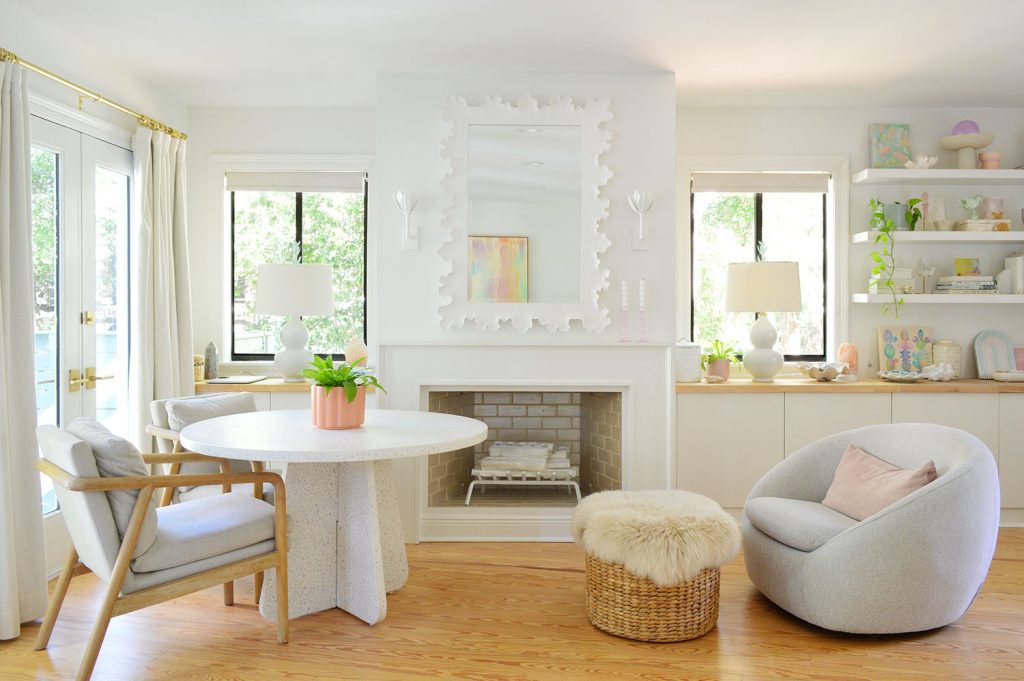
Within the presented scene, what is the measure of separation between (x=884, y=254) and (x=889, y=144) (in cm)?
67

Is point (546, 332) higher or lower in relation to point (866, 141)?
lower

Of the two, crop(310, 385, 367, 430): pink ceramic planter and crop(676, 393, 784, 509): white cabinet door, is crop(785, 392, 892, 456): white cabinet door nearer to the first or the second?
crop(676, 393, 784, 509): white cabinet door

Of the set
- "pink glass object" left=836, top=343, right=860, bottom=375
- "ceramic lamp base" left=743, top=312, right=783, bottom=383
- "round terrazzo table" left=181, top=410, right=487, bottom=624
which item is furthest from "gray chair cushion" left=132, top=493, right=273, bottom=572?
"pink glass object" left=836, top=343, right=860, bottom=375

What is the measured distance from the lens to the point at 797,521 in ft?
9.38

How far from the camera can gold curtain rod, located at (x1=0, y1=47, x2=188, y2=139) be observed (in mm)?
2865

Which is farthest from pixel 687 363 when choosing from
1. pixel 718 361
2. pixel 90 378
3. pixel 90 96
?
pixel 90 96

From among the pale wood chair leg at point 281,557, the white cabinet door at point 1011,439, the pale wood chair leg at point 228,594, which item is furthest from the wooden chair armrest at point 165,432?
the white cabinet door at point 1011,439

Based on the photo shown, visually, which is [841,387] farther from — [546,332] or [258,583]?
[258,583]

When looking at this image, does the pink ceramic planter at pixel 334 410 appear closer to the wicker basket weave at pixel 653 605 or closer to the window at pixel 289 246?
the wicker basket weave at pixel 653 605

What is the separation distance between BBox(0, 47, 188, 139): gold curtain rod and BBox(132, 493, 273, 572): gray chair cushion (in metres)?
1.85

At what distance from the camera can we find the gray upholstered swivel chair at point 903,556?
8.49 ft

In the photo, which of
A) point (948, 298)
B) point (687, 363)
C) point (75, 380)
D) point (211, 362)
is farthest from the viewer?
point (211, 362)

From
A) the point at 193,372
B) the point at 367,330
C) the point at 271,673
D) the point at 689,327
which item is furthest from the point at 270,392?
the point at 689,327

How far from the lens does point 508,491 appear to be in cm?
428
